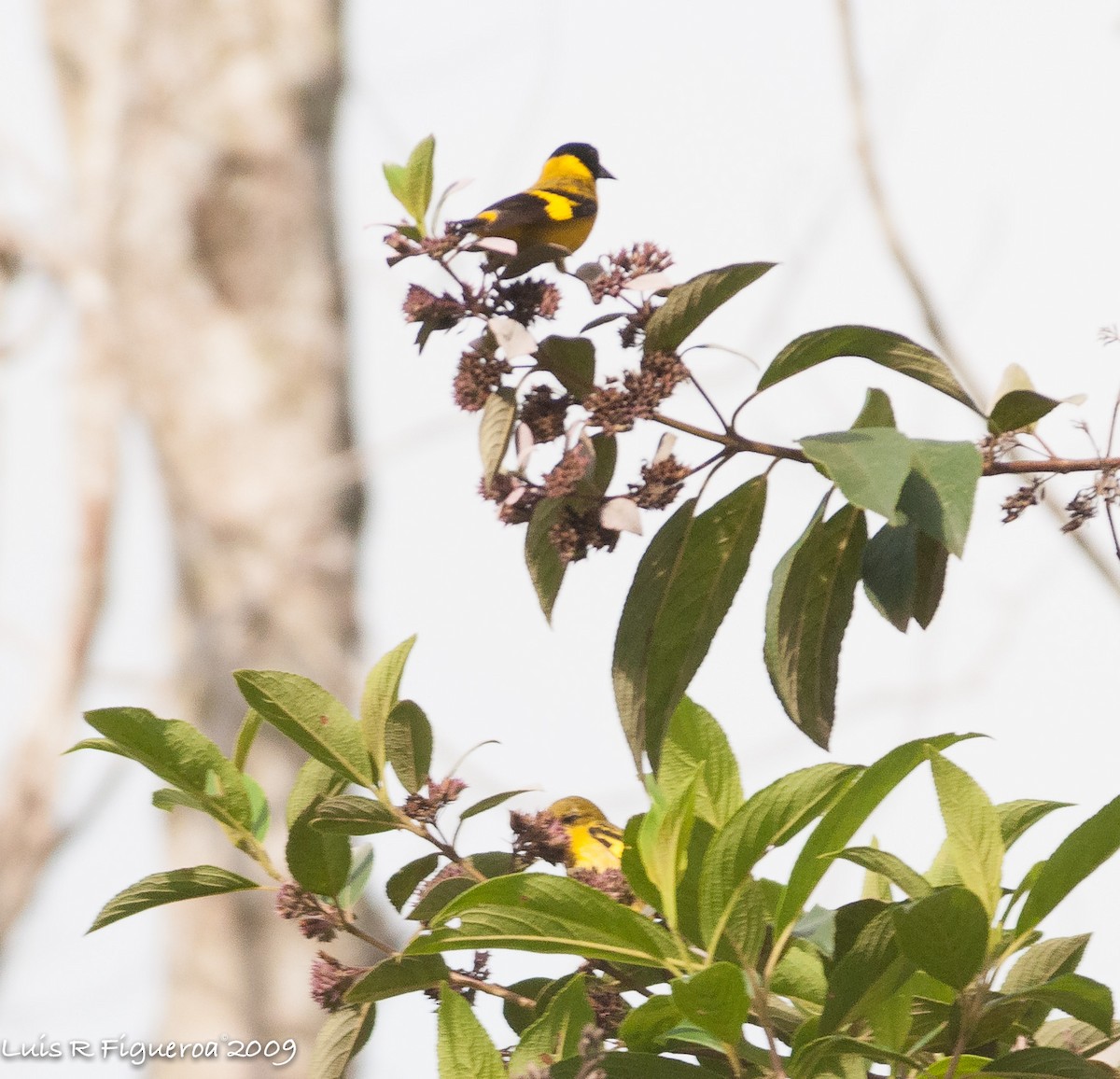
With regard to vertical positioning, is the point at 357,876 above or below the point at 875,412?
below

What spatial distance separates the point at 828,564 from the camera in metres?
1.15

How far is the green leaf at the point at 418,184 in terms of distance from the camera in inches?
43.0

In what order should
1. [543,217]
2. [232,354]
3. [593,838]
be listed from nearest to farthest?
[543,217] → [593,838] → [232,354]

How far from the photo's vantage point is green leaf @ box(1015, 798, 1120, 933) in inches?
36.7

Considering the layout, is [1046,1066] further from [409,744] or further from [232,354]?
[232,354]

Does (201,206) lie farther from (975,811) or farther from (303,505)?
(975,811)

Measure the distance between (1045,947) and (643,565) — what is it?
1.47 feet

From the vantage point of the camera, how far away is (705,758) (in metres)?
1.14

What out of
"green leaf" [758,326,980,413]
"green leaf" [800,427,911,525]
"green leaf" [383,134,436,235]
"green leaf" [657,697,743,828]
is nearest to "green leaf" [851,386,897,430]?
"green leaf" [758,326,980,413]

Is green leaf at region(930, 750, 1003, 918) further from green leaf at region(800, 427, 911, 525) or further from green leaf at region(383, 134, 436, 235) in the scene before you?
green leaf at region(383, 134, 436, 235)

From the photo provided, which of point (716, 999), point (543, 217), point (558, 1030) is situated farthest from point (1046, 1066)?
point (543, 217)

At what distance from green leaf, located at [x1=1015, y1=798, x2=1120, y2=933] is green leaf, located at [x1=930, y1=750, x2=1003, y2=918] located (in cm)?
3

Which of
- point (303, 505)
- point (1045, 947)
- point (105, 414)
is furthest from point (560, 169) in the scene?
point (105, 414)

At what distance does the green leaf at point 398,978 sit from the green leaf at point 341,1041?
0.27 ft
